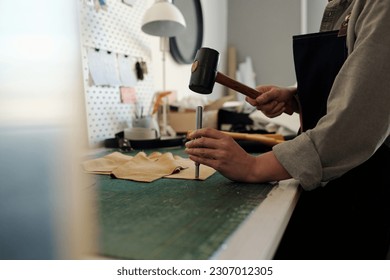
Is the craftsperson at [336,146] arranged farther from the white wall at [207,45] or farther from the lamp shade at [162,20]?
the white wall at [207,45]

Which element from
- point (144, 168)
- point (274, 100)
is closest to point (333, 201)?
point (274, 100)

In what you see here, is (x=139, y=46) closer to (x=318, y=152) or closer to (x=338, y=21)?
(x=338, y=21)

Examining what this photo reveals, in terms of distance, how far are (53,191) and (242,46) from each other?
9.18 feet

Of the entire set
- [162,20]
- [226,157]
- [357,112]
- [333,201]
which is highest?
[162,20]

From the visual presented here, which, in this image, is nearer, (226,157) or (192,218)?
(192,218)

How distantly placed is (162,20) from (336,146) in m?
1.05

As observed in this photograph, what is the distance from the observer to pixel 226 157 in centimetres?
66

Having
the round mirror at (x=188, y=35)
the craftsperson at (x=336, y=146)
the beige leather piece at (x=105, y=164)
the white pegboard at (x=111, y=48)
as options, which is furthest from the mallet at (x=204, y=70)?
the round mirror at (x=188, y=35)

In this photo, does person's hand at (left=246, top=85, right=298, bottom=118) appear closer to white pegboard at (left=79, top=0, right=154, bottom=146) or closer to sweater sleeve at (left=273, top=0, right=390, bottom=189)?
sweater sleeve at (left=273, top=0, right=390, bottom=189)

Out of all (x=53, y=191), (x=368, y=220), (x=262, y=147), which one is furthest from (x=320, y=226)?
(x=53, y=191)

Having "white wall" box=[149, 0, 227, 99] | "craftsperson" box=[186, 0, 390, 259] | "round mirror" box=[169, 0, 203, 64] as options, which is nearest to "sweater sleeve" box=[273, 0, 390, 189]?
"craftsperson" box=[186, 0, 390, 259]

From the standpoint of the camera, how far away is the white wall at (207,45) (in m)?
1.72

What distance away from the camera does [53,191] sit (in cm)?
39

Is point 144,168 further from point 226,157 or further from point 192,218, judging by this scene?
point 192,218
